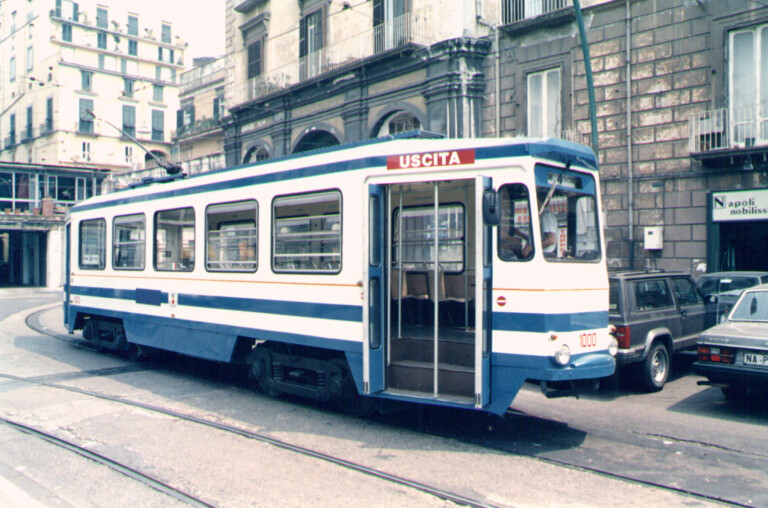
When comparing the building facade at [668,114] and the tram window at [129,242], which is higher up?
the building facade at [668,114]

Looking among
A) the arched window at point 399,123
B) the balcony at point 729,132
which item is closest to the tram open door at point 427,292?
the balcony at point 729,132

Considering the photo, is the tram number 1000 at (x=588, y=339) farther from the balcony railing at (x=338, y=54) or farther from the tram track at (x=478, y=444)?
the balcony railing at (x=338, y=54)

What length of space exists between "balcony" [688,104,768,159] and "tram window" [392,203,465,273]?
9201 mm

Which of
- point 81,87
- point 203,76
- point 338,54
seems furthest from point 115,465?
point 81,87

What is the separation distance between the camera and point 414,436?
268 inches

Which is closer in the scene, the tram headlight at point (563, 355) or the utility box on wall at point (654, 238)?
the tram headlight at point (563, 355)

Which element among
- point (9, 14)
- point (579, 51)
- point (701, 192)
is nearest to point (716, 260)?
point (701, 192)

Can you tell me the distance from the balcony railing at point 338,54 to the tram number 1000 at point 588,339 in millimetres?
14299

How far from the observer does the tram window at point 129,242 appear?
10.9 metres

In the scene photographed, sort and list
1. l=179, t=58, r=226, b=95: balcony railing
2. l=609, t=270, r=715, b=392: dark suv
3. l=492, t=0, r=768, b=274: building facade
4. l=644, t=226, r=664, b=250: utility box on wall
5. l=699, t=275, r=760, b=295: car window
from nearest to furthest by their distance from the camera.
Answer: l=609, t=270, r=715, b=392: dark suv → l=699, t=275, r=760, b=295: car window → l=492, t=0, r=768, b=274: building facade → l=644, t=226, r=664, b=250: utility box on wall → l=179, t=58, r=226, b=95: balcony railing

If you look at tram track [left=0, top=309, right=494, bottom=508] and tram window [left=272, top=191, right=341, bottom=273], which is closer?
tram track [left=0, top=309, right=494, bottom=508]

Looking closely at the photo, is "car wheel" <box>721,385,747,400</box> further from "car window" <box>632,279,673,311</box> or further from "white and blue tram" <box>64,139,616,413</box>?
"white and blue tram" <box>64,139,616,413</box>

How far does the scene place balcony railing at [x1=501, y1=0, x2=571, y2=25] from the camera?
17.3 meters

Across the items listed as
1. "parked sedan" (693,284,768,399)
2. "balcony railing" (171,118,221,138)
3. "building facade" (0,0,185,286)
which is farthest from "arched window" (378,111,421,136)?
"building facade" (0,0,185,286)
